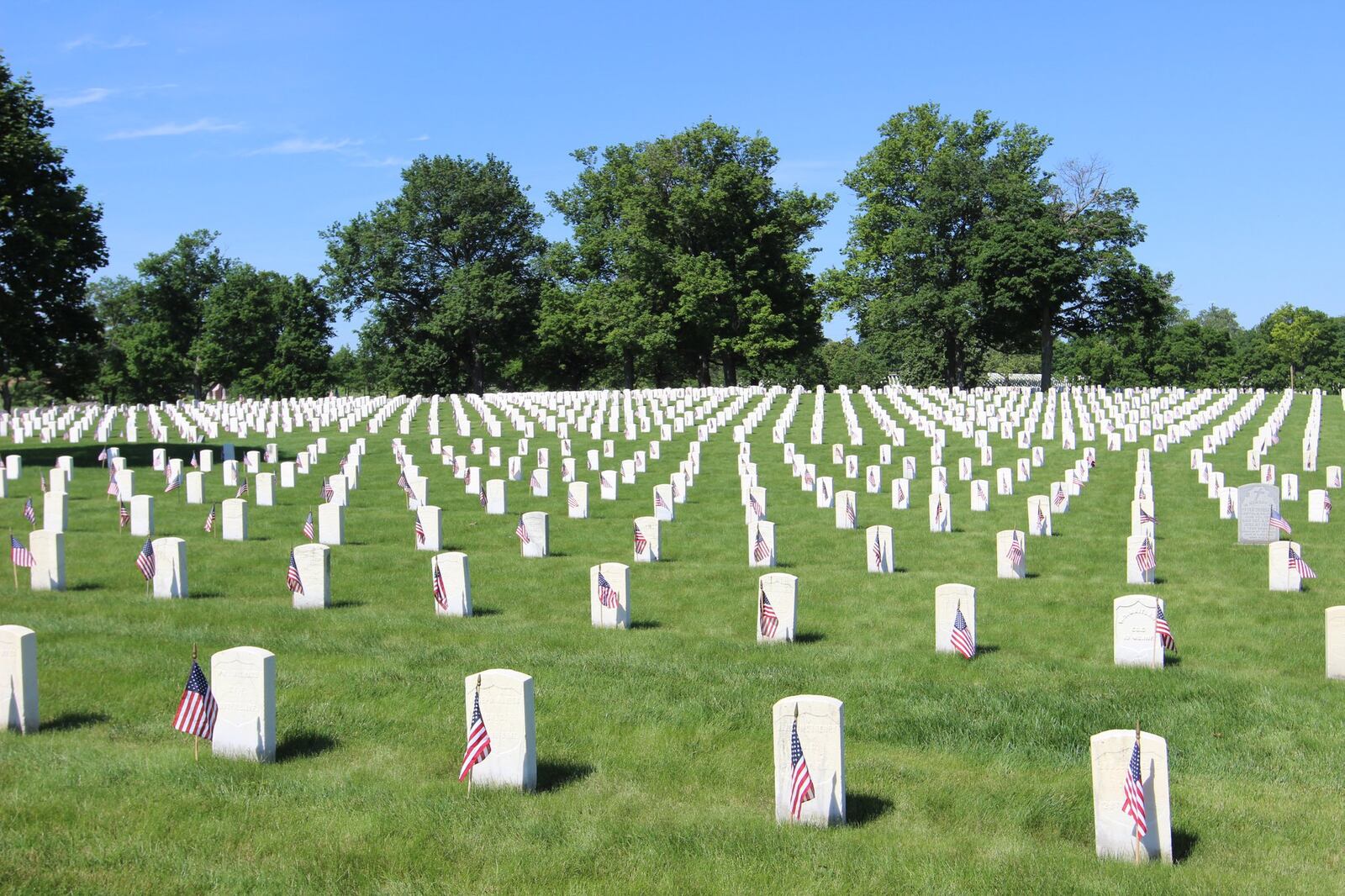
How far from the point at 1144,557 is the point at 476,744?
10.4 meters

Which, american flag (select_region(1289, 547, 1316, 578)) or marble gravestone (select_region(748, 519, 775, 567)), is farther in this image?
marble gravestone (select_region(748, 519, 775, 567))

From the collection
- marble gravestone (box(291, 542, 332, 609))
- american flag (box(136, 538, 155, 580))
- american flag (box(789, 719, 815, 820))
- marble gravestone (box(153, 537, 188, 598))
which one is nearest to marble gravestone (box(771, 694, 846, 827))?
american flag (box(789, 719, 815, 820))

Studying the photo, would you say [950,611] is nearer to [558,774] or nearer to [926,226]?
[558,774]

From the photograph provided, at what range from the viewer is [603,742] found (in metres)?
Answer: 8.34

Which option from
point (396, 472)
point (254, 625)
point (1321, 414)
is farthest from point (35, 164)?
point (1321, 414)

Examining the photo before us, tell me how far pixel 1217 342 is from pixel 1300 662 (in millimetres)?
93764

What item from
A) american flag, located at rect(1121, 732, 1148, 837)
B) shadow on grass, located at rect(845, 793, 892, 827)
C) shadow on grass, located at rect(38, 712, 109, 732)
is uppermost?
american flag, located at rect(1121, 732, 1148, 837)

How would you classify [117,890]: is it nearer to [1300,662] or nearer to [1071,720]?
[1071,720]

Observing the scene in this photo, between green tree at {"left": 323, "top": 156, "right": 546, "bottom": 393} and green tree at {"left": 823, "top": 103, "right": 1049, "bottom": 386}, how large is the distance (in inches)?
835

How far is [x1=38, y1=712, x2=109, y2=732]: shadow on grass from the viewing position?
860 centimetres

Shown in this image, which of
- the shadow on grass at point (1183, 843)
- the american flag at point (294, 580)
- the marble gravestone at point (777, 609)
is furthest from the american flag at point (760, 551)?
the shadow on grass at point (1183, 843)

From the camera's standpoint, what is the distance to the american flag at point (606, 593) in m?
12.5

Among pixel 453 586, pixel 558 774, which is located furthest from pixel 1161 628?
pixel 453 586

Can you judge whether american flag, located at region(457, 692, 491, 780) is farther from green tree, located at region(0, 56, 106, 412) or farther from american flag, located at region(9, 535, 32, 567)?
green tree, located at region(0, 56, 106, 412)
